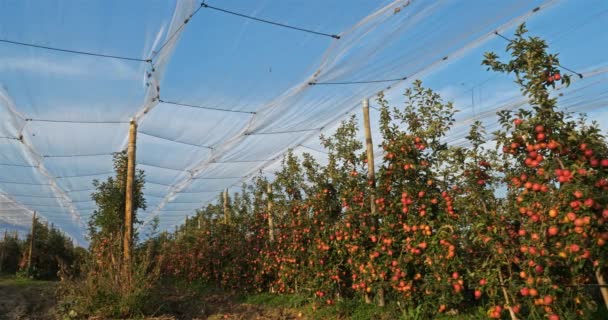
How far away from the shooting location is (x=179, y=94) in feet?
18.8

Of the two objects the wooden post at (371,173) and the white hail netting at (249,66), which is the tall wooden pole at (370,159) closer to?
the wooden post at (371,173)

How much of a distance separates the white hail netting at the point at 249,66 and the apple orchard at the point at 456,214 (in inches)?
20.6

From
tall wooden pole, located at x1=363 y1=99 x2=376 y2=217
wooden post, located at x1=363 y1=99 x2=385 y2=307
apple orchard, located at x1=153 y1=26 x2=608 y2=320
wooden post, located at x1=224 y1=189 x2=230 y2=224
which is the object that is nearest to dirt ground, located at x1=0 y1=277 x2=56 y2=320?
apple orchard, located at x1=153 y1=26 x2=608 y2=320

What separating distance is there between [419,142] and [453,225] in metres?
1.00

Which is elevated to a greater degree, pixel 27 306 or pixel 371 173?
pixel 371 173

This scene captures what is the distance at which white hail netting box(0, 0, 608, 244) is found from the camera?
13.4 ft

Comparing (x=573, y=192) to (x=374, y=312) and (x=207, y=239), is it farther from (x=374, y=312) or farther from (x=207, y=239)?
(x=207, y=239)

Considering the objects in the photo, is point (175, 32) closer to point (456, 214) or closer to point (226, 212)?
point (456, 214)

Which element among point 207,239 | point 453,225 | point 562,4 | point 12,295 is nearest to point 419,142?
point 453,225

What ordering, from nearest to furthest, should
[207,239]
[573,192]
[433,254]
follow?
[573,192]
[433,254]
[207,239]

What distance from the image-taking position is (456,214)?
4.22 m

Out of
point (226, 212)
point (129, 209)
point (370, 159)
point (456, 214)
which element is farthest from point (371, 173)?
point (226, 212)

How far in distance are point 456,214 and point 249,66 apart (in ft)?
9.01

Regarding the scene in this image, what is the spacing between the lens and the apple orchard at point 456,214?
295 cm
